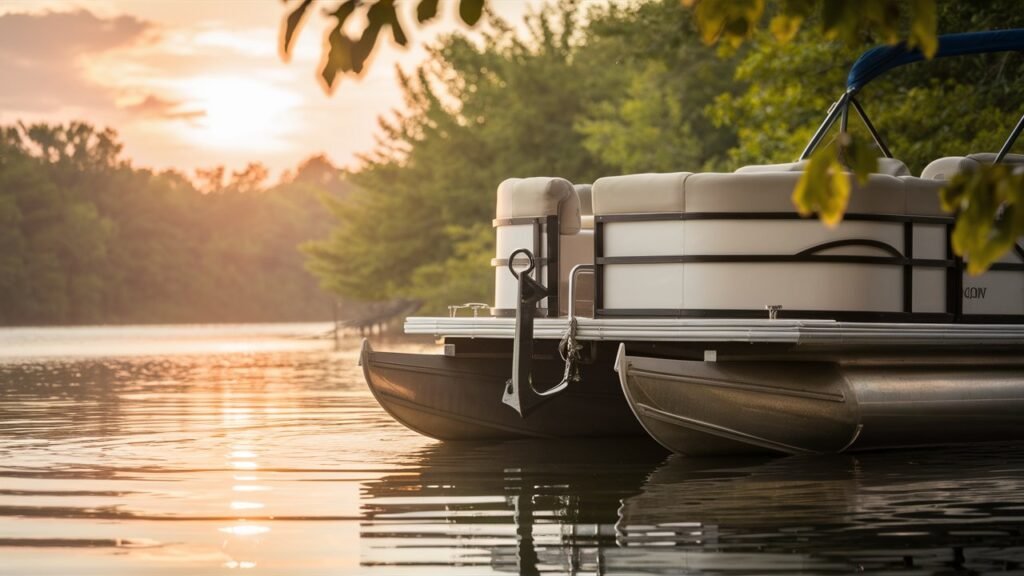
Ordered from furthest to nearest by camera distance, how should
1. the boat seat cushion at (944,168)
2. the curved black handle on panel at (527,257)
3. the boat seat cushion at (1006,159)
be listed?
the boat seat cushion at (944,168), the boat seat cushion at (1006,159), the curved black handle on panel at (527,257)

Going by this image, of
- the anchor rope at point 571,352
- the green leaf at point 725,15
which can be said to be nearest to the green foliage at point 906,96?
the anchor rope at point 571,352

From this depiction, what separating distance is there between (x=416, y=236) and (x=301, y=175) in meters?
119

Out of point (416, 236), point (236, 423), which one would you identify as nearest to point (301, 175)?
point (416, 236)

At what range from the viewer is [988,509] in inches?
331

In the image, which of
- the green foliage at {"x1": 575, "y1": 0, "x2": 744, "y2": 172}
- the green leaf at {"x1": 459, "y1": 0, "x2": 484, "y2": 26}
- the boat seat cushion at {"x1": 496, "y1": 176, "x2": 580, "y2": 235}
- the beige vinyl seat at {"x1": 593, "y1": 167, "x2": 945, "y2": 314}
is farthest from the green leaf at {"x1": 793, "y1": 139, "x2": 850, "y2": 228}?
the green foliage at {"x1": 575, "y1": 0, "x2": 744, "y2": 172}

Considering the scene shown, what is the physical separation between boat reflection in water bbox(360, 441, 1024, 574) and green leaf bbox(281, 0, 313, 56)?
3.69 m

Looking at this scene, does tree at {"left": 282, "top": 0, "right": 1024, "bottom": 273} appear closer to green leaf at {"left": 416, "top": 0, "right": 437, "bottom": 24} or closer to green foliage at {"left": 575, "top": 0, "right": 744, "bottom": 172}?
green leaf at {"left": 416, "top": 0, "right": 437, "bottom": 24}

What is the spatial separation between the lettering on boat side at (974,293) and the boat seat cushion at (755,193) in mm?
1161

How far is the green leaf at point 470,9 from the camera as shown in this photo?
339 cm

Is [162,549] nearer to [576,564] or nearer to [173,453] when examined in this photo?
[576,564]

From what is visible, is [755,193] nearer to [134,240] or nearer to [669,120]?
[669,120]

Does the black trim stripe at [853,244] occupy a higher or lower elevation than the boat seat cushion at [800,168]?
lower

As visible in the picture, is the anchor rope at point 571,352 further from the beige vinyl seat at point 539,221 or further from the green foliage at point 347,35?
the green foliage at point 347,35

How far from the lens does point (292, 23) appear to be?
125 inches
